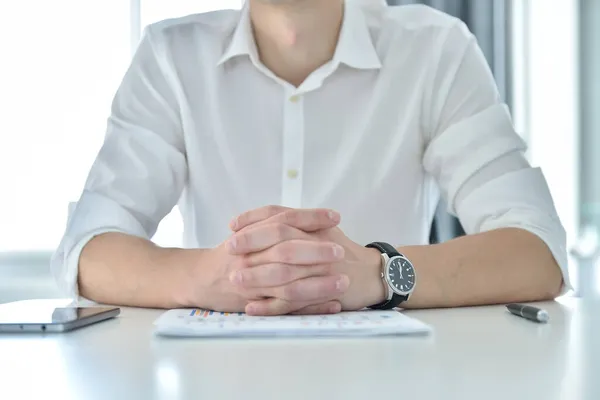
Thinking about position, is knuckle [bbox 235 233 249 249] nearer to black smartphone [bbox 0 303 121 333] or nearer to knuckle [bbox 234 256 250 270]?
knuckle [bbox 234 256 250 270]

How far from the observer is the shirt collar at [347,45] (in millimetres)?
1635

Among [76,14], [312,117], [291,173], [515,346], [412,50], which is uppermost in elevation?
[76,14]

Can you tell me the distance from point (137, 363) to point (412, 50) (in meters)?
1.21

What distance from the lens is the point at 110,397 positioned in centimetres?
51

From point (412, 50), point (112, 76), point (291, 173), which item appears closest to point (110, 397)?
point (291, 173)

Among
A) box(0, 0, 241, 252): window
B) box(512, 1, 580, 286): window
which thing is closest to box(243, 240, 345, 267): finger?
box(0, 0, 241, 252): window

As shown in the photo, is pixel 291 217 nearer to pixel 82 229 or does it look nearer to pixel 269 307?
pixel 269 307

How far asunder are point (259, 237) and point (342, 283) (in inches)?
5.2

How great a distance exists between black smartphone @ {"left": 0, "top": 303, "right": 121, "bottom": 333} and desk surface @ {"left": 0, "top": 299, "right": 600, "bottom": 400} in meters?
0.02

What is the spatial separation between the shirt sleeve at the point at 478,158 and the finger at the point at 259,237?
0.48 m

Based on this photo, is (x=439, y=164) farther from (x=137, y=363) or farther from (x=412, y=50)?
(x=137, y=363)

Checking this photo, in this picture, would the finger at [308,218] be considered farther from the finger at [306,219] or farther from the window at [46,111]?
the window at [46,111]

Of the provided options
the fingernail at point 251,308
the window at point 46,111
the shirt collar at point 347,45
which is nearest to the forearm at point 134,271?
the fingernail at point 251,308

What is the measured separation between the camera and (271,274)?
0.98 meters
